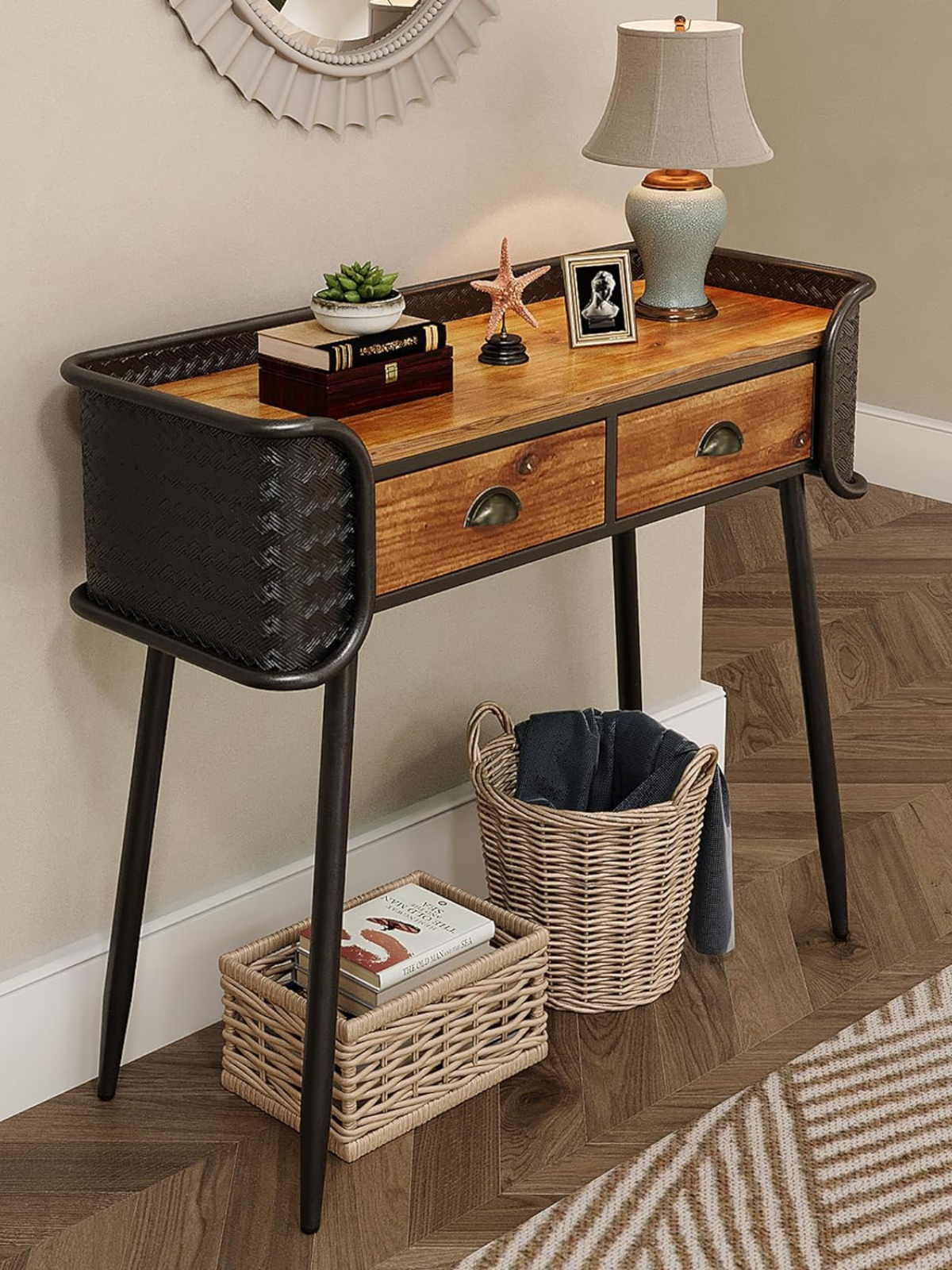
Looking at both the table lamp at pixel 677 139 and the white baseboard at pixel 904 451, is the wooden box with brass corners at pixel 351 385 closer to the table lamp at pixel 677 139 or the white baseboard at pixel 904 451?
the table lamp at pixel 677 139

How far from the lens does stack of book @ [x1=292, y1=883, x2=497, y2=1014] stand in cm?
204

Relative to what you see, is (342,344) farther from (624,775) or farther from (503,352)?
(624,775)

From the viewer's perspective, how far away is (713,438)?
2098 mm

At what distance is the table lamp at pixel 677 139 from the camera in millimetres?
2090

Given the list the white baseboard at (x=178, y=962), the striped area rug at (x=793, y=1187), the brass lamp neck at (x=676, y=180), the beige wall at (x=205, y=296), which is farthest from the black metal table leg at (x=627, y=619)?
the striped area rug at (x=793, y=1187)

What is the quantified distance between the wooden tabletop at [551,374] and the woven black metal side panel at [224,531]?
6cm

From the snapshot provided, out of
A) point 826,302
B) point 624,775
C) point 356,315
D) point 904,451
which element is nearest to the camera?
point 356,315

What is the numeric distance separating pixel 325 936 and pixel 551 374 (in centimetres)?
71

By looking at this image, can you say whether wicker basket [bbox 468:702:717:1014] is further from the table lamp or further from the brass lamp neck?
the brass lamp neck

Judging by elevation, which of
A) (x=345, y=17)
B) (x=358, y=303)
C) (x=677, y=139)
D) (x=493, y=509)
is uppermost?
(x=345, y=17)

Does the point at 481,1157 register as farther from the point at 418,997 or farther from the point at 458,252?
the point at 458,252

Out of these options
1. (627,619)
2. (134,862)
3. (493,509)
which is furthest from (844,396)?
(134,862)

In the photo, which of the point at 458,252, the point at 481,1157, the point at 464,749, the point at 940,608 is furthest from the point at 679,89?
the point at 940,608

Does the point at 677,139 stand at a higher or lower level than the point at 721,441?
higher
